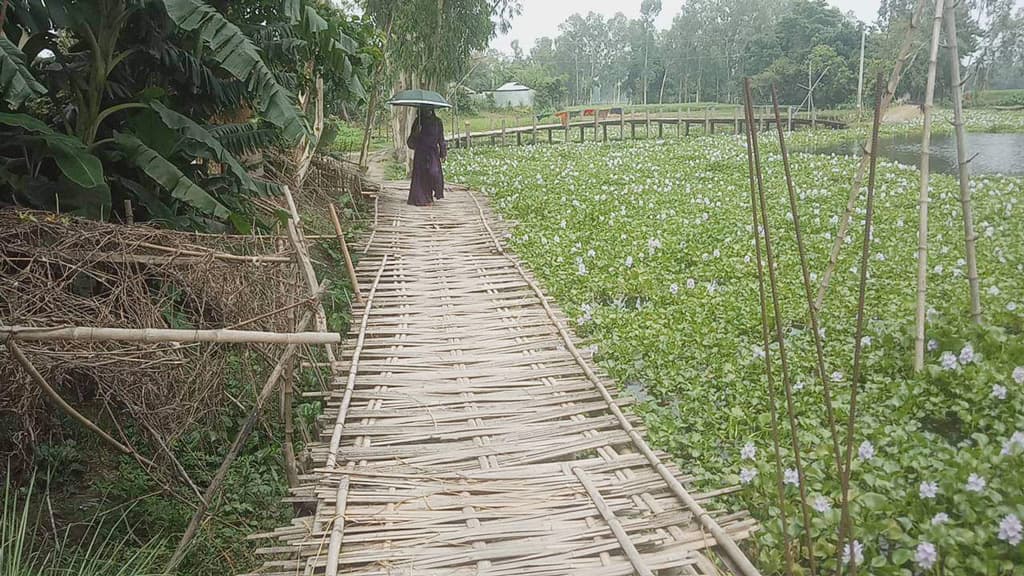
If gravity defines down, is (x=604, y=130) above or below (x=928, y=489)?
above

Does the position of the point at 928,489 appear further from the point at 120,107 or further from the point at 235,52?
the point at 120,107

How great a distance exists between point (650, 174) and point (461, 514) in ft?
32.0

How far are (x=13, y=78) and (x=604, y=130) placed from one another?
22.8 m

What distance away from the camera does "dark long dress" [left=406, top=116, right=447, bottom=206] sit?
9.52 meters

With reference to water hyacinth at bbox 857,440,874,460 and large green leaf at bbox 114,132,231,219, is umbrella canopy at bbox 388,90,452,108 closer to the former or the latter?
large green leaf at bbox 114,132,231,219

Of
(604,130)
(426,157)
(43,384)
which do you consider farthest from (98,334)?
(604,130)

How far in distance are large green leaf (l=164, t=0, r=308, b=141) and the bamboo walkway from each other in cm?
143

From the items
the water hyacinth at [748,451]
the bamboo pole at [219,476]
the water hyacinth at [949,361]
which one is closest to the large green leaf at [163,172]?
the bamboo pole at [219,476]

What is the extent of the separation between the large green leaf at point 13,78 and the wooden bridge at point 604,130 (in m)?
17.8

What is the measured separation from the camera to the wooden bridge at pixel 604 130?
76.0ft

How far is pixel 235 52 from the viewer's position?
432 cm

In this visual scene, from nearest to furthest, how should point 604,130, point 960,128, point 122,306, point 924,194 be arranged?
1. point 122,306
2. point 960,128
3. point 924,194
4. point 604,130

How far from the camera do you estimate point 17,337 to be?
2.05 metres

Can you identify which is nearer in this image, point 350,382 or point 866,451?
point 866,451
